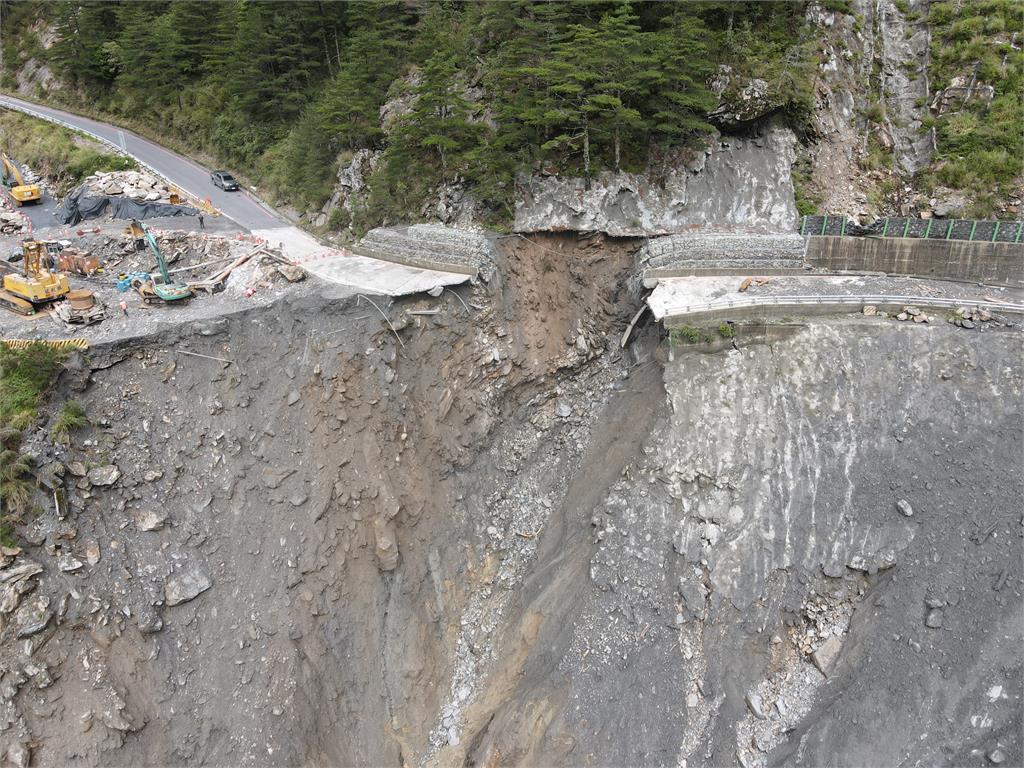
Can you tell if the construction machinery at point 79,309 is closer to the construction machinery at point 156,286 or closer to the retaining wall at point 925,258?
the construction machinery at point 156,286

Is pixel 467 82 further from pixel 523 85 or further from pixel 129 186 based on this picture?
pixel 129 186

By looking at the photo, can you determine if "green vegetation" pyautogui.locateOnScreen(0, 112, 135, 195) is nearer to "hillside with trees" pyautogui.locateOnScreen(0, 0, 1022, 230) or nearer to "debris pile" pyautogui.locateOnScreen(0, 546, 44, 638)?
"hillside with trees" pyautogui.locateOnScreen(0, 0, 1022, 230)

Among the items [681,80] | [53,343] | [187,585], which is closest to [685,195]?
[681,80]

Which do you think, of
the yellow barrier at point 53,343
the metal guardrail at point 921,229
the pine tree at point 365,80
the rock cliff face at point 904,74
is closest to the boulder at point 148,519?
the yellow barrier at point 53,343

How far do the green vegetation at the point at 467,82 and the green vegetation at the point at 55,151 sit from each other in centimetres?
526

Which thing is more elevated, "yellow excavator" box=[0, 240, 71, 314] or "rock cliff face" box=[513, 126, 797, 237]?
"yellow excavator" box=[0, 240, 71, 314]

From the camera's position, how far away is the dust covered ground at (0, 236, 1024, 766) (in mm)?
14539

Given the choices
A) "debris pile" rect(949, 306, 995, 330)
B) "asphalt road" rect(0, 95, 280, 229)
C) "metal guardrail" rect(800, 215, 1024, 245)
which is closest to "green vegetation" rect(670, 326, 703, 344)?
"metal guardrail" rect(800, 215, 1024, 245)

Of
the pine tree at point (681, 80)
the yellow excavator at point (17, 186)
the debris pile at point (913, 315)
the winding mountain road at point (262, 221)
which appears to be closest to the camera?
the debris pile at point (913, 315)

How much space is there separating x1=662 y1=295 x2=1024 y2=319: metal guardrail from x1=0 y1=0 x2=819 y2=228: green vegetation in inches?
289

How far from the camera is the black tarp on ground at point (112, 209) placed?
2638 centimetres

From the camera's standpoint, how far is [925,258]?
2145 cm

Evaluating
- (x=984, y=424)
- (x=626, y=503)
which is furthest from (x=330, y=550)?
(x=984, y=424)

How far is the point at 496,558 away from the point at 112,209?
917 inches
